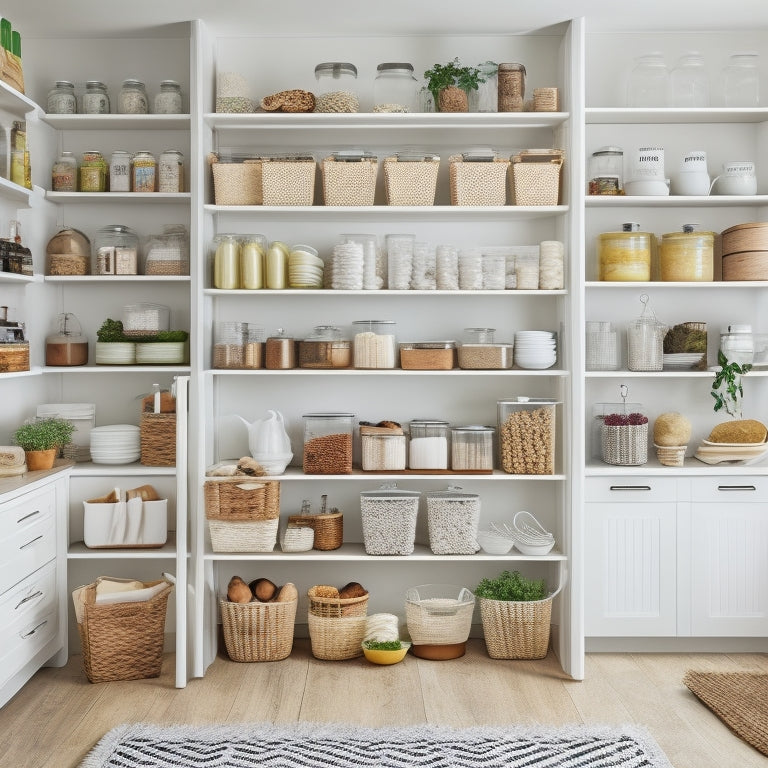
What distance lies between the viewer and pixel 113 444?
400 centimetres

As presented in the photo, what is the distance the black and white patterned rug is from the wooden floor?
0.31ft

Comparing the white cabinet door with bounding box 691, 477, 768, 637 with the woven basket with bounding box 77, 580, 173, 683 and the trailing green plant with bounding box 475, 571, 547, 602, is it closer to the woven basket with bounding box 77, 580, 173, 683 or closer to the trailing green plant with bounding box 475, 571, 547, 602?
the trailing green plant with bounding box 475, 571, 547, 602

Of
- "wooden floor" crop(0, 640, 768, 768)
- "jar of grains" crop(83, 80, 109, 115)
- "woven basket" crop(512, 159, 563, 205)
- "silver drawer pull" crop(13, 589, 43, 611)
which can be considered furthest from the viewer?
"jar of grains" crop(83, 80, 109, 115)

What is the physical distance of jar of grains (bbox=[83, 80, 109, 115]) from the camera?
13.0ft

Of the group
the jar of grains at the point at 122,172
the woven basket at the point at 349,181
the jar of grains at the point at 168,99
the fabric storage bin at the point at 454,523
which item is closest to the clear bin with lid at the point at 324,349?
the woven basket at the point at 349,181

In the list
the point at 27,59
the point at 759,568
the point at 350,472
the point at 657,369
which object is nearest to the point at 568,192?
the point at 657,369

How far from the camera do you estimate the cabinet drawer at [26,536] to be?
128 inches

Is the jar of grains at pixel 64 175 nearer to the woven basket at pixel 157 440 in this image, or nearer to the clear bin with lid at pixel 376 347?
the woven basket at pixel 157 440

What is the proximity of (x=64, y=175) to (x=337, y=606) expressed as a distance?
2.32 m

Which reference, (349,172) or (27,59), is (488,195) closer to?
(349,172)

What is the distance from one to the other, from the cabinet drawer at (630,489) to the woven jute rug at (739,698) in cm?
77

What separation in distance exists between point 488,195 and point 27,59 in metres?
2.25

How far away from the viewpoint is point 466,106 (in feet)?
12.8

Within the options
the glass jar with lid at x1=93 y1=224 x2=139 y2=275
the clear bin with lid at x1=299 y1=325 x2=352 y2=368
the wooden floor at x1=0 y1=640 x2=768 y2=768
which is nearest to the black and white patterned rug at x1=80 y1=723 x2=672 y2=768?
the wooden floor at x1=0 y1=640 x2=768 y2=768
